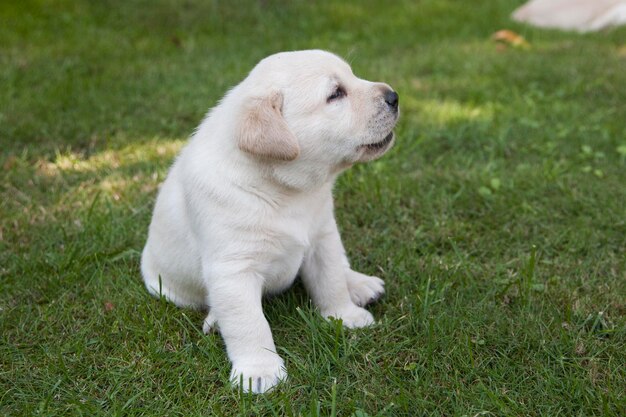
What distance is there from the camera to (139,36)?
782 centimetres

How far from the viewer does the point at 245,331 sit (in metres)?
2.74

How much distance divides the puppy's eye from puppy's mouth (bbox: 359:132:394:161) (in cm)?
22

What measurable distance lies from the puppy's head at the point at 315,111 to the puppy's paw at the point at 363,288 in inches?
27.0

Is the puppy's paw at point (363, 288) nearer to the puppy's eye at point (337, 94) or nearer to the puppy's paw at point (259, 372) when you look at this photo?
the puppy's paw at point (259, 372)

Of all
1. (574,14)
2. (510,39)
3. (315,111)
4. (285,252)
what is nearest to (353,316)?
(285,252)

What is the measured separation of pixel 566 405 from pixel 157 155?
327 cm

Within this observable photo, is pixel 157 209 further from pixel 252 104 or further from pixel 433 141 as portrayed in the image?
pixel 433 141

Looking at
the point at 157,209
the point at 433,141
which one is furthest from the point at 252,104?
the point at 433,141

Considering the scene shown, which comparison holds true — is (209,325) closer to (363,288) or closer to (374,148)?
(363,288)

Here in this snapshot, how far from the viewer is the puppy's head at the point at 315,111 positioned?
263 centimetres

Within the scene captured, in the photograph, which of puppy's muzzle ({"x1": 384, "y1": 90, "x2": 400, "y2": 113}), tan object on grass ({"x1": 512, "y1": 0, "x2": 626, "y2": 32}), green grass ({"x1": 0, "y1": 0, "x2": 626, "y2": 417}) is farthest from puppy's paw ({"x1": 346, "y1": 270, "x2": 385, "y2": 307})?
tan object on grass ({"x1": 512, "y1": 0, "x2": 626, "y2": 32})

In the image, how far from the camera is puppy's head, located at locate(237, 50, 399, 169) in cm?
263

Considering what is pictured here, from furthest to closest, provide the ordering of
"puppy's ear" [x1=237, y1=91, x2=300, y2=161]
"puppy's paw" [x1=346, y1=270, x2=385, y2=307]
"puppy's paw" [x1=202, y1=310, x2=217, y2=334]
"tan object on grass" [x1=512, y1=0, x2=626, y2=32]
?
"tan object on grass" [x1=512, y1=0, x2=626, y2=32] < "puppy's paw" [x1=346, y1=270, x2=385, y2=307] < "puppy's paw" [x1=202, y1=310, x2=217, y2=334] < "puppy's ear" [x1=237, y1=91, x2=300, y2=161]

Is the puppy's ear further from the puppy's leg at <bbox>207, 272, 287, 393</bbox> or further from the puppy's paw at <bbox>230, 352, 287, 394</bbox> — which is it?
the puppy's paw at <bbox>230, 352, 287, 394</bbox>
